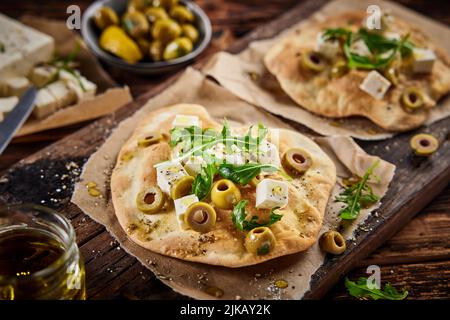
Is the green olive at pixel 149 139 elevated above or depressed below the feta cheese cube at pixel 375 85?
above

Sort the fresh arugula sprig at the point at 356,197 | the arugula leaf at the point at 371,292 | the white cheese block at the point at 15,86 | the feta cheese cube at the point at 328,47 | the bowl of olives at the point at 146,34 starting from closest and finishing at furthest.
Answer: the arugula leaf at the point at 371,292 → the fresh arugula sprig at the point at 356,197 → the feta cheese cube at the point at 328,47 → the white cheese block at the point at 15,86 → the bowl of olives at the point at 146,34

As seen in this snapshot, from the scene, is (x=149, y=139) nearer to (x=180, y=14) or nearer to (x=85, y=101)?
(x=85, y=101)

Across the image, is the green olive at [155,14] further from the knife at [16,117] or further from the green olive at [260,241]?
the green olive at [260,241]

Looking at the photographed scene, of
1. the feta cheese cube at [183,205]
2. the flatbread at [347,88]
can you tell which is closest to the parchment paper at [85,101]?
the flatbread at [347,88]

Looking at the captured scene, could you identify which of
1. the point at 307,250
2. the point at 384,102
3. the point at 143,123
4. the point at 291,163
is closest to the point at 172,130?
the point at 143,123

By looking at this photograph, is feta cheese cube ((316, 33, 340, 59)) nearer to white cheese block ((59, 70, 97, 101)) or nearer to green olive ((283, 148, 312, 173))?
green olive ((283, 148, 312, 173))

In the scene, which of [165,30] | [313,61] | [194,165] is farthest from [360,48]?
[194,165]
